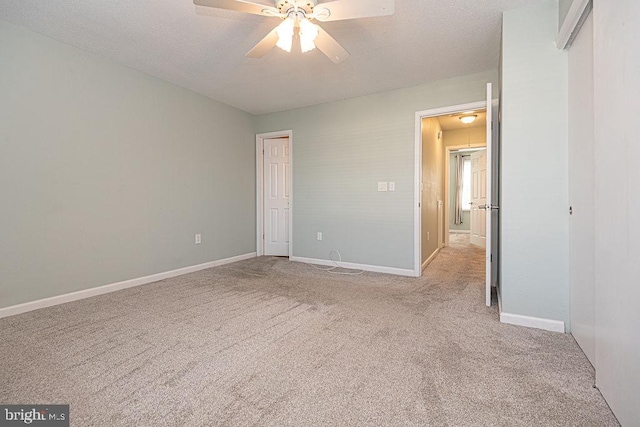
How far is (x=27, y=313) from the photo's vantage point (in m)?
2.32

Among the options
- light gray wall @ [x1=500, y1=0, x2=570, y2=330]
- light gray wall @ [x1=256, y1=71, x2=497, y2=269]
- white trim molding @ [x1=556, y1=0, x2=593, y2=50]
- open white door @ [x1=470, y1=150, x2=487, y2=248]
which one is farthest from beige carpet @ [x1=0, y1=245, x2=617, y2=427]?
open white door @ [x1=470, y1=150, x2=487, y2=248]

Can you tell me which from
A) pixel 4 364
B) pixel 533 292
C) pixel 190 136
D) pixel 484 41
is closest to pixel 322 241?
pixel 190 136

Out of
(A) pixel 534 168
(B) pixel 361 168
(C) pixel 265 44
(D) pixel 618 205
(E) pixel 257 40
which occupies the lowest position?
(D) pixel 618 205

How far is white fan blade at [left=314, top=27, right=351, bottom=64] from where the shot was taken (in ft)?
6.63

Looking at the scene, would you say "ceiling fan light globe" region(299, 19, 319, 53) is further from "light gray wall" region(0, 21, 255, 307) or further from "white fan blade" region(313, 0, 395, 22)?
"light gray wall" region(0, 21, 255, 307)

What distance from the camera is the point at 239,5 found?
1737mm

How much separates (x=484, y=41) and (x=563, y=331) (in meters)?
2.44

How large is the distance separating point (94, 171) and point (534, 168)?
3837 mm

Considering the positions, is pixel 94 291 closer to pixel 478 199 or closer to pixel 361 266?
pixel 361 266

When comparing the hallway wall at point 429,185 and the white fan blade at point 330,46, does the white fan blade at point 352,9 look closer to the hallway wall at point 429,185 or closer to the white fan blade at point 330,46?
the white fan blade at point 330,46

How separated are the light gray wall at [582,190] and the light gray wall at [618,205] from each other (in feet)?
1.14

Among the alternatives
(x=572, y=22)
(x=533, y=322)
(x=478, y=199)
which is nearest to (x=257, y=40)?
(x=572, y=22)

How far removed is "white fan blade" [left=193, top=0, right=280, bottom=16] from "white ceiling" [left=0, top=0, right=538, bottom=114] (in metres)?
0.45

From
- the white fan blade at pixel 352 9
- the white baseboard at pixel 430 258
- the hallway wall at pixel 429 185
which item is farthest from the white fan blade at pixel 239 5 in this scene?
the white baseboard at pixel 430 258
